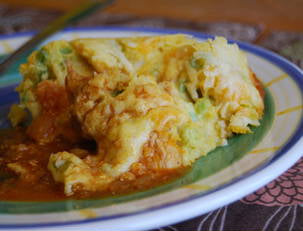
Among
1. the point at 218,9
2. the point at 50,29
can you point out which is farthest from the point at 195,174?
the point at 218,9

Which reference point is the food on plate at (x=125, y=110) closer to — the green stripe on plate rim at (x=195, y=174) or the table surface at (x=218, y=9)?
the green stripe on plate rim at (x=195, y=174)

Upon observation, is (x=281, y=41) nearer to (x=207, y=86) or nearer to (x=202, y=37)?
(x=202, y=37)

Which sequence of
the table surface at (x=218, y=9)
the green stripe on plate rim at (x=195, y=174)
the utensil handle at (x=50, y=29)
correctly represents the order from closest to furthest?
the green stripe on plate rim at (x=195, y=174) → the utensil handle at (x=50, y=29) → the table surface at (x=218, y=9)

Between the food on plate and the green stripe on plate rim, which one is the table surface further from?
the green stripe on plate rim

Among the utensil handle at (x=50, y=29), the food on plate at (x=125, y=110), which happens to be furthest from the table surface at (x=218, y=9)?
the food on plate at (x=125, y=110)

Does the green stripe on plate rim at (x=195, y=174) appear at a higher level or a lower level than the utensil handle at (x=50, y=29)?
lower

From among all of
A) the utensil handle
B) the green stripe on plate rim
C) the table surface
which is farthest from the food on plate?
the table surface

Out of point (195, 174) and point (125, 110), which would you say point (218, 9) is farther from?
point (195, 174)
